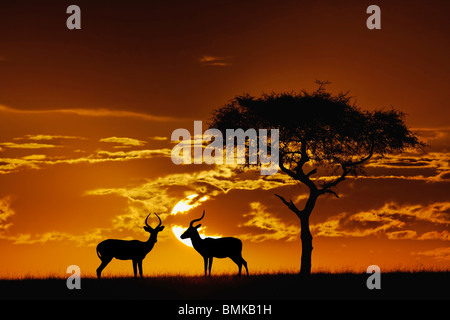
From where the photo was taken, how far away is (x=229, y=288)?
27031mm

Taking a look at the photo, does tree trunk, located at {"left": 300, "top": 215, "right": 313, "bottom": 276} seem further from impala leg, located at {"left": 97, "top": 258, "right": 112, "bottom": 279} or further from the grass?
impala leg, located at {"left": 97, "top": 258, "right": 112, "bottom": 279}

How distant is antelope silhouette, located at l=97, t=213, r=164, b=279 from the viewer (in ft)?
99.6

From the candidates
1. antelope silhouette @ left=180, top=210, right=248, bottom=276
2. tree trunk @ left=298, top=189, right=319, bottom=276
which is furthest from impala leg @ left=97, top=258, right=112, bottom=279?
tree trunk @ left=298, top=189, right=319, bottom=276

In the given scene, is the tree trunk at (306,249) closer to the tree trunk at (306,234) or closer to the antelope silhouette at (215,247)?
the tree trunk at (306,234)

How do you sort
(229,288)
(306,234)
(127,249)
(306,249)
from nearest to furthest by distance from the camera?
(229,288) < (127,249) < (306,249) < (306,234)

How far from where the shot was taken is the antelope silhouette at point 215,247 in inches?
1229

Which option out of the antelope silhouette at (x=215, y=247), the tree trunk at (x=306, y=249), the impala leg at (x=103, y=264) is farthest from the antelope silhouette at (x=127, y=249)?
the tree trunk at (x=306, y=249)

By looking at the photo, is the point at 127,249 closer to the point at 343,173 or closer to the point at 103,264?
the point at 103,264

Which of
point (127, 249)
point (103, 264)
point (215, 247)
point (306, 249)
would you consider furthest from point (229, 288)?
point (306, 249)

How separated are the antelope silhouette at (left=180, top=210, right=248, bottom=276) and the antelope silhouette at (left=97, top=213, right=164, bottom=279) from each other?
159 cm

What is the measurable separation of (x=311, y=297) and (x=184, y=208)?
A: 28.1 ft

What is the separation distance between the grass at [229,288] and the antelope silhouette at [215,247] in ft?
3.39

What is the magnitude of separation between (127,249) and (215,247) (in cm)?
414
